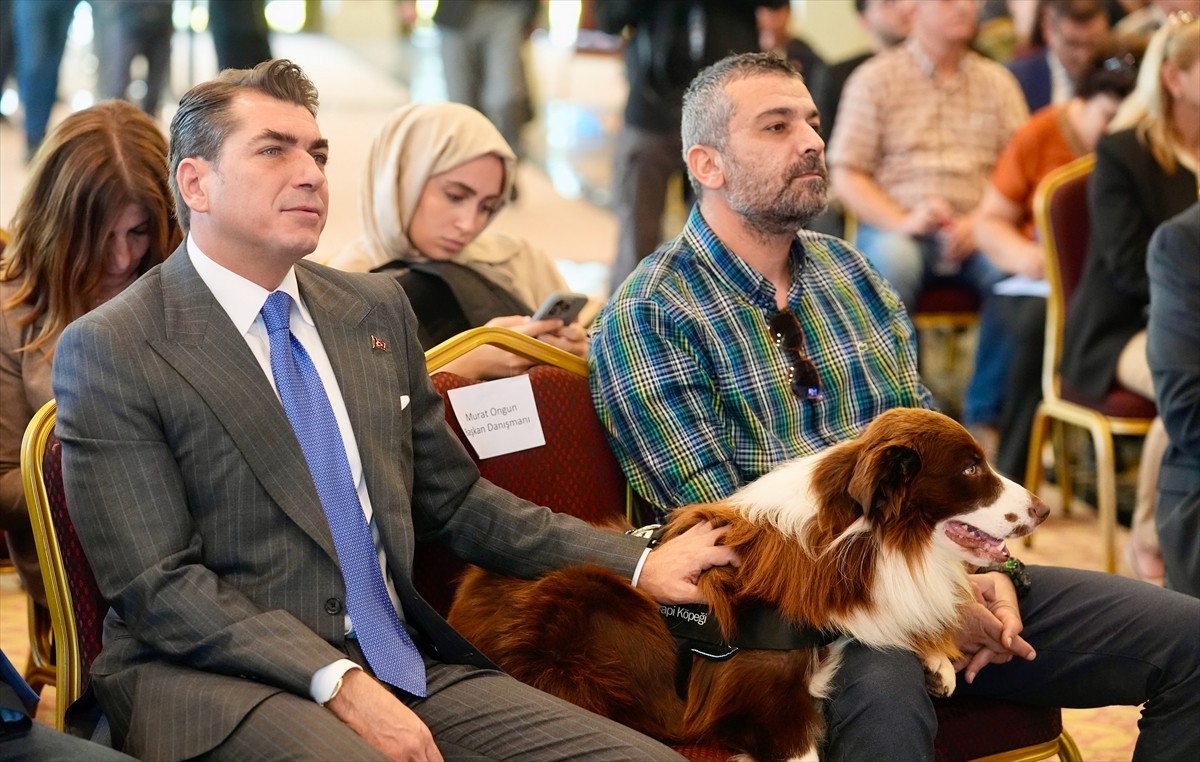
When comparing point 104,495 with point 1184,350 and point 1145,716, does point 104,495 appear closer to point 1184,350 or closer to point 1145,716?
point 1145,716

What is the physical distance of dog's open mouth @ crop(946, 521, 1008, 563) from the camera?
2416mm

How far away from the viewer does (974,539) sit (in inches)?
95.6

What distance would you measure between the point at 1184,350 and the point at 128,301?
100.0 inches

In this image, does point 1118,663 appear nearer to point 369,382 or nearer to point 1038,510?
point 1038,510

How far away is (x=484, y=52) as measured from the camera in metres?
7.50

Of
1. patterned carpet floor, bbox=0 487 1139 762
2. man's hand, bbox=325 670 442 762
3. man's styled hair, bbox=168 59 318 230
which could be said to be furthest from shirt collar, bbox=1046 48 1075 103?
man's hand, bbox=325 670 442 762

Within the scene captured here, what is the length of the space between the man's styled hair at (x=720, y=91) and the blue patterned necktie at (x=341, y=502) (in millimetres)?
1163

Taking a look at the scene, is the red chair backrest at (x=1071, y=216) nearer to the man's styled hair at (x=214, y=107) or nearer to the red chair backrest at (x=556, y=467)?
the red chair backrest at (x=556, y=467)

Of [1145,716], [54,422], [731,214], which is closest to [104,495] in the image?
[54,422]

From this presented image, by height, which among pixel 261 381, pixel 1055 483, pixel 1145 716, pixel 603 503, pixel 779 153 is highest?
pixel 779 153

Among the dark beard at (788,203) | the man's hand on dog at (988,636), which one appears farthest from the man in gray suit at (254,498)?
the dark beard at (788,203)

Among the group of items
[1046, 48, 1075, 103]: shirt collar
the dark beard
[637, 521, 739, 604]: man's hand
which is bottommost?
[637, 521, 739, 604]: man's hand

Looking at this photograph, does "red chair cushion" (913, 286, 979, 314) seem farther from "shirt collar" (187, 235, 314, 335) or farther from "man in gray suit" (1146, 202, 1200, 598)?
"shirt collar" (187, 235, 314, 335)

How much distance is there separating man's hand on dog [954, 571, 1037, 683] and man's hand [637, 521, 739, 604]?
1.59 ft
